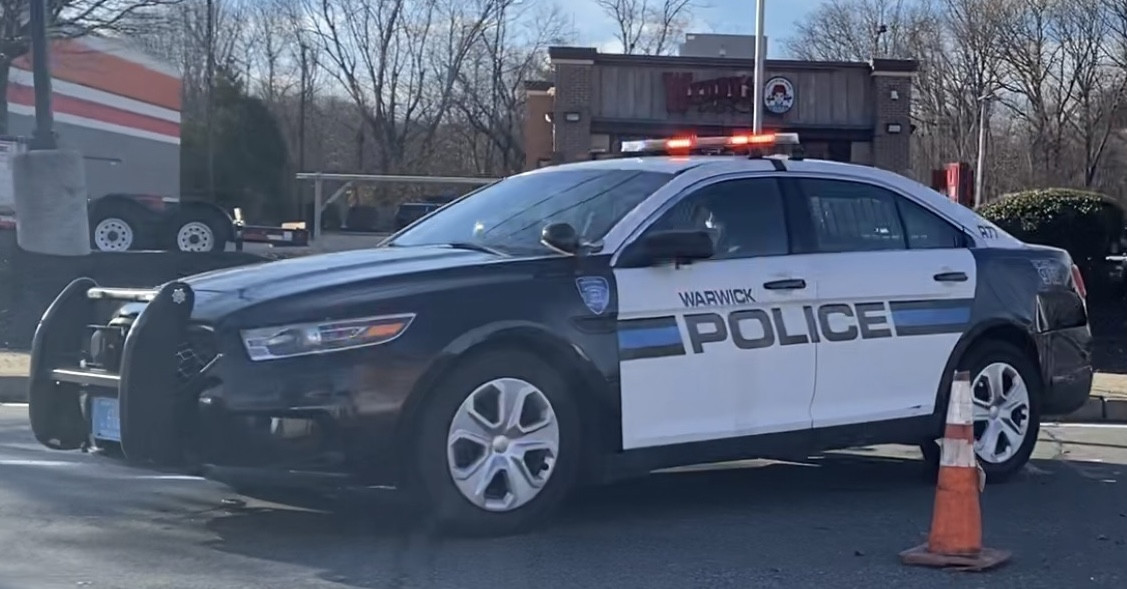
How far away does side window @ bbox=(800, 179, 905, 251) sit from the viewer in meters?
7.48

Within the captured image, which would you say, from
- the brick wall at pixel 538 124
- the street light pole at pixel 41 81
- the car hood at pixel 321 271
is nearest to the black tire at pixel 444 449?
the car hood at pixel 321 271

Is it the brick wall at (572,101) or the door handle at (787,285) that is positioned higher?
the brick wall at (572,101)

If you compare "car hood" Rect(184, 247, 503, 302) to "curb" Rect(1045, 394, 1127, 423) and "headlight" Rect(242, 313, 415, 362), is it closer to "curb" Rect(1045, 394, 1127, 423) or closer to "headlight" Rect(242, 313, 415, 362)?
"headlight" Rect(242, 313, 415, 362)

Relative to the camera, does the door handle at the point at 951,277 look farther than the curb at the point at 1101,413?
No

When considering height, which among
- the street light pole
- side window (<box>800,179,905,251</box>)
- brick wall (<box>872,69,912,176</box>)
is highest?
brick wall (<box>872,69,912,176</box>)

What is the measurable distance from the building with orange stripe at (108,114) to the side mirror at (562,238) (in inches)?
777

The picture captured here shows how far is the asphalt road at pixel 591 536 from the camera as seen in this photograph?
232 inches

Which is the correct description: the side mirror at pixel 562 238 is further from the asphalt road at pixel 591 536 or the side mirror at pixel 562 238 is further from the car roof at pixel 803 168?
the asphalt road at pixel 591 536

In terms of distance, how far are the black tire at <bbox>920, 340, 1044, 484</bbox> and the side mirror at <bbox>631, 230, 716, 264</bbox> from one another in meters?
1.80

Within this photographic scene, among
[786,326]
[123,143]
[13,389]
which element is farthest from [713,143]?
[123,143]

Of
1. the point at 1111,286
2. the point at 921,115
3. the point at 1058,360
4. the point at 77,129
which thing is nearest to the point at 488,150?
the point at 921,115

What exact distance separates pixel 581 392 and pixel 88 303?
2218 mm

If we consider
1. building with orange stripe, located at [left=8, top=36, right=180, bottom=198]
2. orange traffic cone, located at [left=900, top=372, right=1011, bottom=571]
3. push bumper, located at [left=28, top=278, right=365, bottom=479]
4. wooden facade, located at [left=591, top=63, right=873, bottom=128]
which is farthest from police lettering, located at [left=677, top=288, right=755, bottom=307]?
wooden facade, located at [left=591, top=63, right=873, bottom=128]

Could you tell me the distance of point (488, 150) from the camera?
57.5 meters
